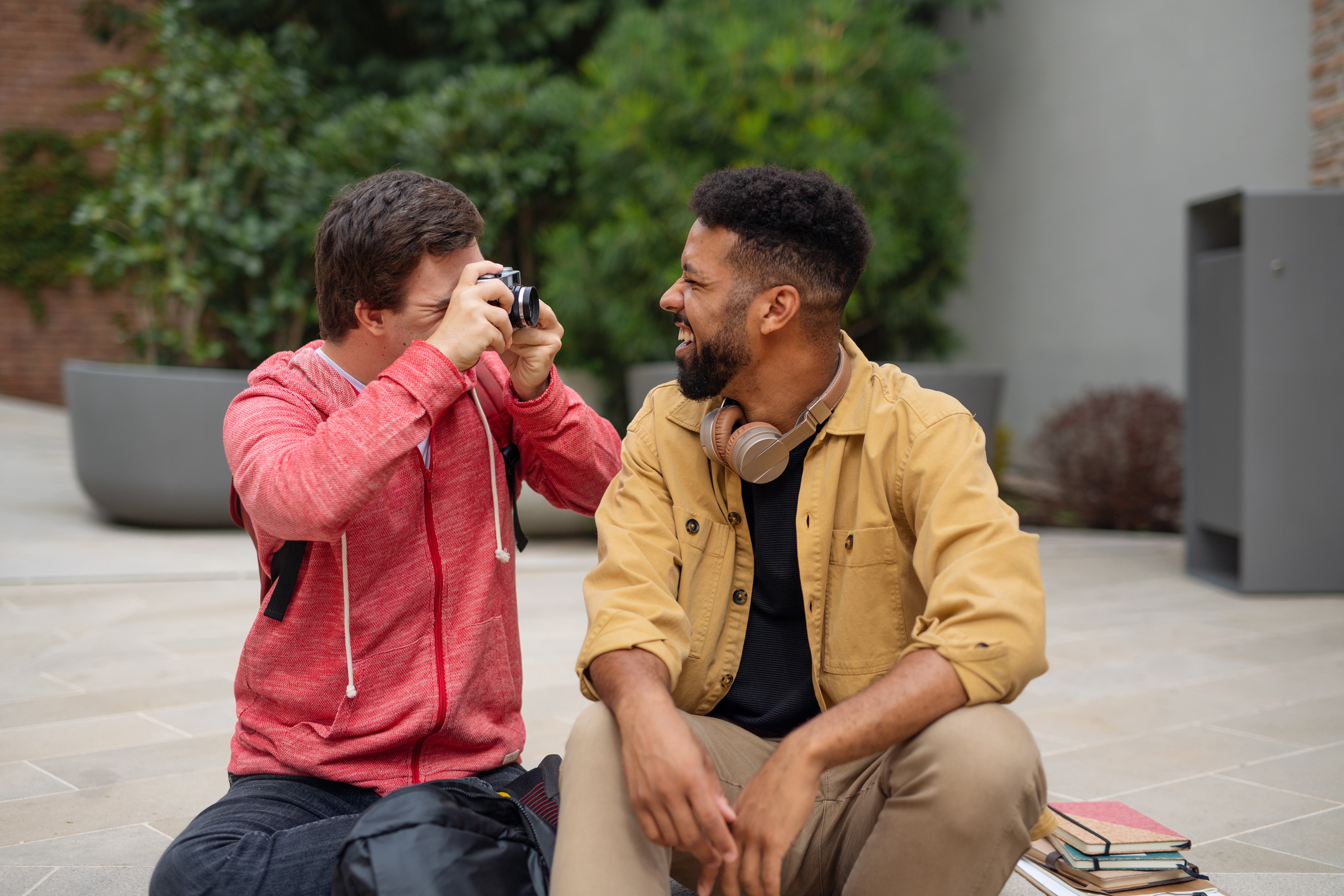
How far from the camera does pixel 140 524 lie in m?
7.41

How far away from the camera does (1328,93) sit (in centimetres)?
675

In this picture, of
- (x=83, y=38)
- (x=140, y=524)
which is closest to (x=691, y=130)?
(x=140, y=524)

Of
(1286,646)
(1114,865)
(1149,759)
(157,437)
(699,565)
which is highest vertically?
(699,565)

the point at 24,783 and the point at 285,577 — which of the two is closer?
the point at 285,577

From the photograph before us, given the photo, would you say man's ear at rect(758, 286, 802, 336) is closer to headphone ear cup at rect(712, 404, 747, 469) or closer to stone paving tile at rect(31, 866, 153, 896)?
headphone ear cup at rect(712, 404, 747, 469)

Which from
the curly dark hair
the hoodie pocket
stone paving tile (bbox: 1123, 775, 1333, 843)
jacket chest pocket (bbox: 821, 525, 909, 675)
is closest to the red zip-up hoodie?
the hoodie pocket

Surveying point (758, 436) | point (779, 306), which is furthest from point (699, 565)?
point (779, 306)

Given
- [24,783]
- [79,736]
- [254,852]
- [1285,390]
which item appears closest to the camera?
[254,852]

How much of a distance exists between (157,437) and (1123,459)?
624 centimetres

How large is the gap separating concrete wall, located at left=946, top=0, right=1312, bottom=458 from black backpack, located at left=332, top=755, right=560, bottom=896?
7230 mm

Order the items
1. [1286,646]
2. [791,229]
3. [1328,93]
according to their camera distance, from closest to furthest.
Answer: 1. [791,229]
2. [1286,646]
3. [1328,93]

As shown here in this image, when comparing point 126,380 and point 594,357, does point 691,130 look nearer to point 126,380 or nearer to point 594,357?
point 594,357

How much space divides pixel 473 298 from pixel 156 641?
331cm

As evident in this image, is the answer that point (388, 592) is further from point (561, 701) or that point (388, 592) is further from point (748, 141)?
point (748, 141)
